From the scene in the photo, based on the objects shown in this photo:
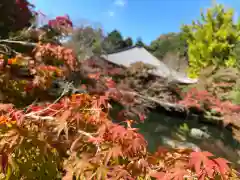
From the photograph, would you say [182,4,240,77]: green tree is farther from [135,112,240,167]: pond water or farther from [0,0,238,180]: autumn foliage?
[0,0,238,180]: autumn foliage

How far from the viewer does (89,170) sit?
0.94 metres

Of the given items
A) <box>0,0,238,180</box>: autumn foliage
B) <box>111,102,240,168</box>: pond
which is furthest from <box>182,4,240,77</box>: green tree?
<box>0,0,238,180</box>: autumn foliage

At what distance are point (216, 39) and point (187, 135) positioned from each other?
28.4 feet

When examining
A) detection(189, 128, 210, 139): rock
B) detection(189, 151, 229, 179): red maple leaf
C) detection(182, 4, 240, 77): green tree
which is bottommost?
detection(189, 128, 210, 139): rock

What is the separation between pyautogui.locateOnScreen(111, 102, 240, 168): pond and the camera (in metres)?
5.74

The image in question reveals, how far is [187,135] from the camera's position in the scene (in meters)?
6.96

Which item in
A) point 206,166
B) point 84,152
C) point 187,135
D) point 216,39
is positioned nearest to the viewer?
point 206,166

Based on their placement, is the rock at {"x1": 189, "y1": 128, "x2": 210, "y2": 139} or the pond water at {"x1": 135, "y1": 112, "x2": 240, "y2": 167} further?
the rock at {"x1": 189, "y1": 128, "x2": 210, "y2": 139}

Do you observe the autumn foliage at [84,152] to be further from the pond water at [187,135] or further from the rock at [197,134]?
the rock at [197,134]

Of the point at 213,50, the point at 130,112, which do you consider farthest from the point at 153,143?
the point at 213,50

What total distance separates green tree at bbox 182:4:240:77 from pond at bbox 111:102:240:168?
6.28 m

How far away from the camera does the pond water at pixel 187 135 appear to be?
5754 mm

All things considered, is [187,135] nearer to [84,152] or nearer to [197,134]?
[197,134]

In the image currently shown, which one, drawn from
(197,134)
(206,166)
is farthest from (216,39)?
(206,166)
